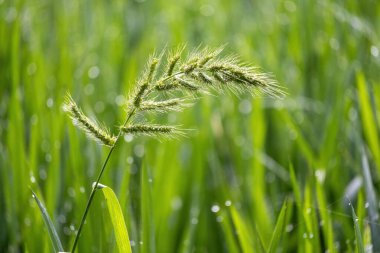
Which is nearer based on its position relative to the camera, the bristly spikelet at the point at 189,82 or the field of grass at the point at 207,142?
the bristly spikelet at the point at 189,82

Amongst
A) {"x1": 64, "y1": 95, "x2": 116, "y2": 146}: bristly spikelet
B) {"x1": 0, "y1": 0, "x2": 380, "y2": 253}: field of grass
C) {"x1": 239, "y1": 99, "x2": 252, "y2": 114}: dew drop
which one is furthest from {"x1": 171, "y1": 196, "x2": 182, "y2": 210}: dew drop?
{"x1": 64, "y1": 95, "x2": 116, "y2": 146}: bristly spikelet

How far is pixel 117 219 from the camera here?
97cm

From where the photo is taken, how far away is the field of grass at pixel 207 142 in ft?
4.54

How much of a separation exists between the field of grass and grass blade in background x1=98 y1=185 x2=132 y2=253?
0.19m

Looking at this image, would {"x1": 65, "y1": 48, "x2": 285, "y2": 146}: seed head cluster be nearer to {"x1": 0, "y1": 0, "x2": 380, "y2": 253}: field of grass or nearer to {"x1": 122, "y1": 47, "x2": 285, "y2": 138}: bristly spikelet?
{"x1": 122, "y1": 47, "x2": 285, "y2": 138}: bristly spikelet

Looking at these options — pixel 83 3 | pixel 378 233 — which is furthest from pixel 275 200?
pixel 83 3

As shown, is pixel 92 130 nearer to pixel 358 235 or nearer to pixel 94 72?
pixel 358 235

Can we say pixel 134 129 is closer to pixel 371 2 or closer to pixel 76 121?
pixel 76 121

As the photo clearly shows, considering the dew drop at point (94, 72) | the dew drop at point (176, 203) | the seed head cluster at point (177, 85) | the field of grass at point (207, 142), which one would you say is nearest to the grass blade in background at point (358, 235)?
the field of grass at point (207, 142)

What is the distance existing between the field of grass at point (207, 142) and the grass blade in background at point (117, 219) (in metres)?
0.19

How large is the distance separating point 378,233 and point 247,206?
61 centimetres

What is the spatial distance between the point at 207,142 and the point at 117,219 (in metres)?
0.96

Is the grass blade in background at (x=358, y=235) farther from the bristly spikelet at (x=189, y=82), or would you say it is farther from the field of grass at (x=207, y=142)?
the bristly spikelet at (x=189, y=82)

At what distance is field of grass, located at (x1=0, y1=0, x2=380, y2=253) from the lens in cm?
138
